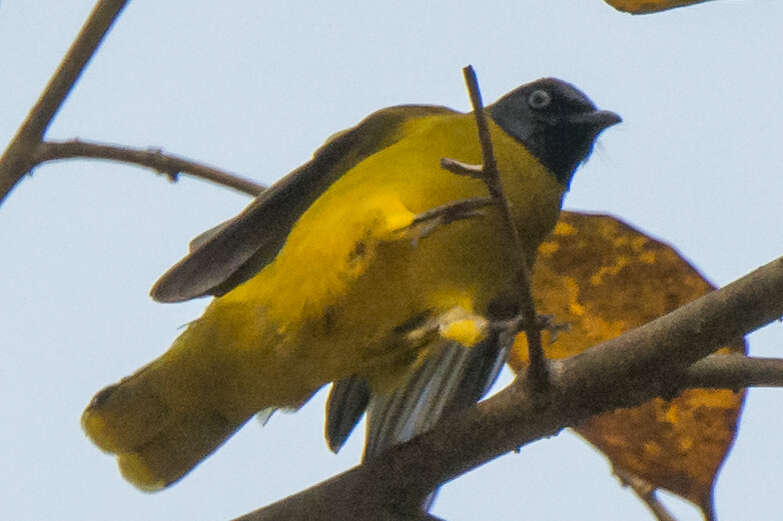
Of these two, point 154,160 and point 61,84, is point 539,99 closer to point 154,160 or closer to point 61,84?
point 154,160

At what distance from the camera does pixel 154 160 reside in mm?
2285

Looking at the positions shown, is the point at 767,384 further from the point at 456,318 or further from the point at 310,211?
the point at 310,211

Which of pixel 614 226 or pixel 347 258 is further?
A: pixel 347 258

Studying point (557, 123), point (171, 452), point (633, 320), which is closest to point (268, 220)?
point (171, 452)

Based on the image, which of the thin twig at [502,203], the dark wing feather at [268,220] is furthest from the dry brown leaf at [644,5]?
the dark wing feather at [268,220]

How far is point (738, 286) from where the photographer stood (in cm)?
176

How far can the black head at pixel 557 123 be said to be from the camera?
3312 millimetres

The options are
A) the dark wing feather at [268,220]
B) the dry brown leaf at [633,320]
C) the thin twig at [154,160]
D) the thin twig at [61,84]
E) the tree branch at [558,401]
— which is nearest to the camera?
the tree branch at [558,401]

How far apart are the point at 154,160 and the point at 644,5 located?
102cm

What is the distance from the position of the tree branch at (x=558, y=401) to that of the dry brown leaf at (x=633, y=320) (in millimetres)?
228

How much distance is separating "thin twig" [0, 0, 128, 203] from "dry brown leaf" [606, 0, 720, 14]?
862 millimetres

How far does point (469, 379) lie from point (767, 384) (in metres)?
1.14

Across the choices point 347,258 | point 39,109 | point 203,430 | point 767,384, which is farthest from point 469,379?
point 39,109

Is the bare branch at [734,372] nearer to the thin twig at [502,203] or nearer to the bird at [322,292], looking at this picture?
the thin twig at [502,203]
